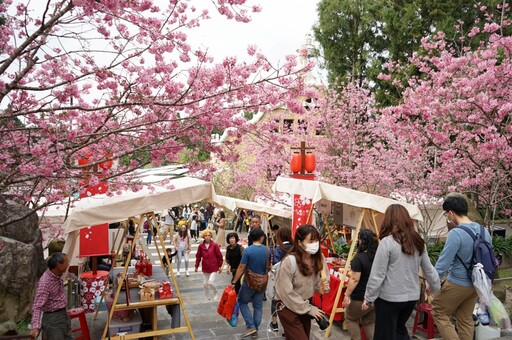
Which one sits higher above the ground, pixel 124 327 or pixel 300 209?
pixel 300 209

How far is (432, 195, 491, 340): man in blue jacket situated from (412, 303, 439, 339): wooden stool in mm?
1694

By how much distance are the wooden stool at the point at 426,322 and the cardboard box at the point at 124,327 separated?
4.37m

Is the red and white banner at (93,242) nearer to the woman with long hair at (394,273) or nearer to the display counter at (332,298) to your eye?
the display counter at (332,298)

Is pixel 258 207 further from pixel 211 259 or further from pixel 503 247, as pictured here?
pixel 503 247

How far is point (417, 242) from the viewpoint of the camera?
4.08 m

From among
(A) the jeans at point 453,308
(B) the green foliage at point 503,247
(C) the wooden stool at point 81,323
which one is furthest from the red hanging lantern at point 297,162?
(B) the green foliage at point 503,247

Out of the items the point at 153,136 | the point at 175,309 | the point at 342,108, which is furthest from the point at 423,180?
the point at 153,136

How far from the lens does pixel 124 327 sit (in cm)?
627

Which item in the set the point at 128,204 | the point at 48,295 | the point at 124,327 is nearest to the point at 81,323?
the point at 124,327

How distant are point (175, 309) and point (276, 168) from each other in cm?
1143

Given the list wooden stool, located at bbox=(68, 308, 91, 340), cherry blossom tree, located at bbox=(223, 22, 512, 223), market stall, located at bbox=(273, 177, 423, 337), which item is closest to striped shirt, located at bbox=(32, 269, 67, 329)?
wooden stool, located at bbox=(68, 308, 91, 340)

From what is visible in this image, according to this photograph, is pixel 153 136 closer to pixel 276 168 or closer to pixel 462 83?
pixel 462 83

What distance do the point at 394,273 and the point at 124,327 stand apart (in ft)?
13.8

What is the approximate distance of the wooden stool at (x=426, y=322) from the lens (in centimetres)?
645
